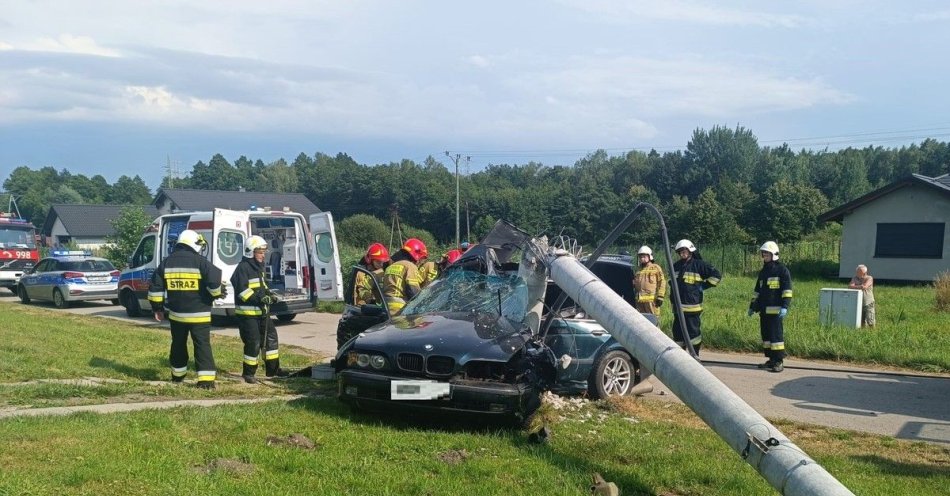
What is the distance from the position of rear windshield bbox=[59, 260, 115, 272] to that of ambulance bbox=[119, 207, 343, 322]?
15.2 ft

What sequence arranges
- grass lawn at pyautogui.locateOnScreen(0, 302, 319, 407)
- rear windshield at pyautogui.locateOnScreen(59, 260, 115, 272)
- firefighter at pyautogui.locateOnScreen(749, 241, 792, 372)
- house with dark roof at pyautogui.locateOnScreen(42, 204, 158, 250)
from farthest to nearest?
house with dark roof at pyautogui.locateOnScreen(42, 204, 158, 250), rear windshield at pyautogui.locateOnScreen(59, 260, 115, 272), firefighter at pyautogui.locateOnScreen(749, 241, 792, 372), grass lawn at pyautogui.locateOnScreen(0, 302, 319, 407)

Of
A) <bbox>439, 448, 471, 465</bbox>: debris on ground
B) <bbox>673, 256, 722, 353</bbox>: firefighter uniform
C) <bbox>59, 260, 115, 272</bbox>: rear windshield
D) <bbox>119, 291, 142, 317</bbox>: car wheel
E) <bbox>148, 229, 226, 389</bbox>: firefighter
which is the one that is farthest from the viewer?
<bbox>59, 260, 115, 272</bbox>: rear windshield

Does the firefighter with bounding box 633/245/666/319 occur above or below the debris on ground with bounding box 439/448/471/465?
above

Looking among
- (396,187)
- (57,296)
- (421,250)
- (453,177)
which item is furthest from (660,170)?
(421,250)

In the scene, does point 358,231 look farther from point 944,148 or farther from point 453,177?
point 944,148

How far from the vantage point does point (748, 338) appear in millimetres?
12922

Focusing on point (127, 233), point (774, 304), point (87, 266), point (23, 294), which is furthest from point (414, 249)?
point (127, 233)

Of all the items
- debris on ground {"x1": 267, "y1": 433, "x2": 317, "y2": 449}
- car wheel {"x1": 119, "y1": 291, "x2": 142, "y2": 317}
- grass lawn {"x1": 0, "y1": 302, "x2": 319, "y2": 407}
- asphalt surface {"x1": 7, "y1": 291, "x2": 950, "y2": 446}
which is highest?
debris on ground {"x1": 267, "y1": 433, "x2": 317, "y2": 449}

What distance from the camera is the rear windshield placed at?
2136cm

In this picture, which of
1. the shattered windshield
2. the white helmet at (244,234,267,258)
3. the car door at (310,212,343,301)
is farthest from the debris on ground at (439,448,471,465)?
the car door at (310,212,343,301)

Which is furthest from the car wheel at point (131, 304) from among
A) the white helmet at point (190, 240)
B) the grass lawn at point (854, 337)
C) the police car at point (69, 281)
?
the grass lawn at point (854, 337)

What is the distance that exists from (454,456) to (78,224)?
75366 millimetres

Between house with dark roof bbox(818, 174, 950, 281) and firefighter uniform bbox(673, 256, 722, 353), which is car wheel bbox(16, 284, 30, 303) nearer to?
firefighter uniform bbox(673, 256, 722, 353)

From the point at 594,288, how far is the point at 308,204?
57959 mm
